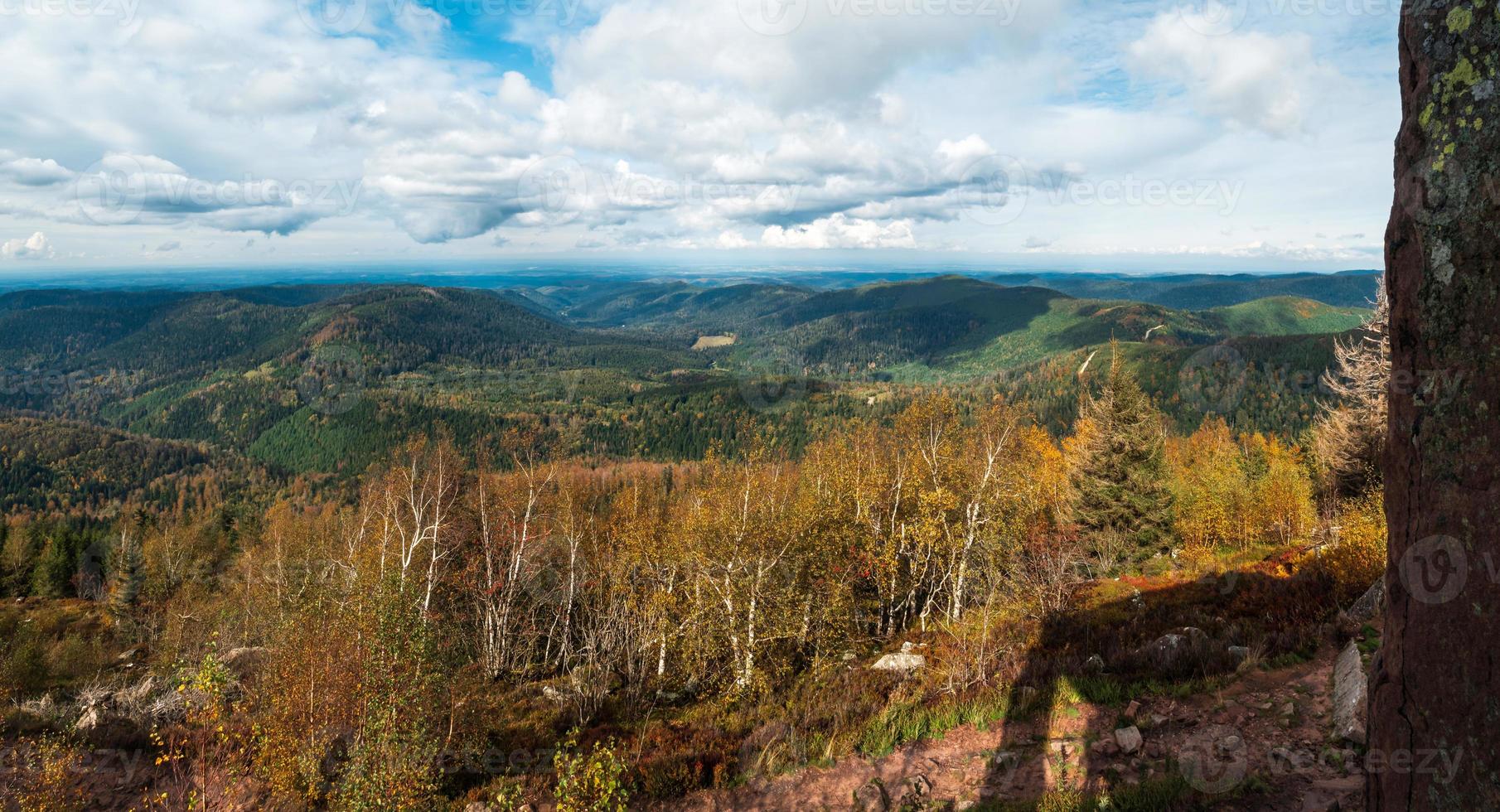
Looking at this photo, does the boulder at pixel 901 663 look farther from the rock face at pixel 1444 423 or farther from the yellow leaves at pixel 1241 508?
the yellow leaves at pixel 1241 508

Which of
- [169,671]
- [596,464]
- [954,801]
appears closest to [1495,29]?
[954,801]

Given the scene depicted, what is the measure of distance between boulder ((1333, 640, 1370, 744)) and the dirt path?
0.26m

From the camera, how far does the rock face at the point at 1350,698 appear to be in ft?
32.7

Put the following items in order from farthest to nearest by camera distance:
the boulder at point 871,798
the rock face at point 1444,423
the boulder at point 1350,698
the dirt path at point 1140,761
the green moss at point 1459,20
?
the boulder at point 871,798 → the boulder at point 1350,698 → the dirt path at point 1140,761 → the green moss at point 1459,20 → the rock face at point 1444,423

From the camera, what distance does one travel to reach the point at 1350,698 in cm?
1059

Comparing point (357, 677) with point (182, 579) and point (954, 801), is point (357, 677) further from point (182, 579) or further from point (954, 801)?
point (182, 579)

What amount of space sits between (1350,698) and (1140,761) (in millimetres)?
3555

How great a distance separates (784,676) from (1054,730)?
12.2 m

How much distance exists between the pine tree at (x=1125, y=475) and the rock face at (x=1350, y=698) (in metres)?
26.3

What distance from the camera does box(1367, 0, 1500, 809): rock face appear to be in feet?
16.6

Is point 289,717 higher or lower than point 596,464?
higher

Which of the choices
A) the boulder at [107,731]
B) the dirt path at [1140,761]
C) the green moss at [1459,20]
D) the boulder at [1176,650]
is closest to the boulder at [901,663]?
the dirt path at [1140,761]

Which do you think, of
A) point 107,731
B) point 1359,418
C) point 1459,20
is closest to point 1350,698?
point 1459,20

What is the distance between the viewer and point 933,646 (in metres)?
23.7
